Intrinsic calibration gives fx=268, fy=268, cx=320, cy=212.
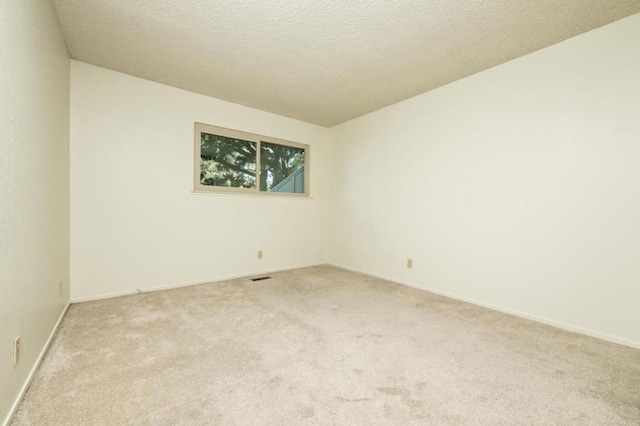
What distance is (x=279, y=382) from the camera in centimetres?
148

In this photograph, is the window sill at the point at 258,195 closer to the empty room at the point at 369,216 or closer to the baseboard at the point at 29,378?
the empty room at the point at 369,216

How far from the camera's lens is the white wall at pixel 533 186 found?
6.67 ft

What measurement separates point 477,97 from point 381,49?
1.23 m

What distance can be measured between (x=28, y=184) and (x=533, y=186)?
145 inches

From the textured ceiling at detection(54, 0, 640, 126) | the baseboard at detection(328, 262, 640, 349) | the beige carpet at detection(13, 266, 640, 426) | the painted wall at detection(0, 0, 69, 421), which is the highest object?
the textured ceiling at detection(54, 0, 640, 126)

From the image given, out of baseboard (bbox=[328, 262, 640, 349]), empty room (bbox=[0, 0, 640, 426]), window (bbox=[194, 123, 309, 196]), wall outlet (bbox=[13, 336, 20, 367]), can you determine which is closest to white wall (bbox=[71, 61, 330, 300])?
empty room (bbox=[0, 0, 640, 426])

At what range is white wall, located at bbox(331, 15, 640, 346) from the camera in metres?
2.03

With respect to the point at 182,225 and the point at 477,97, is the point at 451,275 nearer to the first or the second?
the point at 477,97

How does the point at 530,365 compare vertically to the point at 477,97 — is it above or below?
below

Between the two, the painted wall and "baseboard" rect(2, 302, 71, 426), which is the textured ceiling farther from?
"baseboard" rect(2, 302, 71, 426)

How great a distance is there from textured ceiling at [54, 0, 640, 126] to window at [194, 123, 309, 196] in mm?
697

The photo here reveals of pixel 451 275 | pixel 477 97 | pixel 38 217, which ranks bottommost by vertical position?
pixel 451 275

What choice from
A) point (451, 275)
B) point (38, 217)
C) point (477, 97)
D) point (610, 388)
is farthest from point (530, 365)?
point (38, 217)

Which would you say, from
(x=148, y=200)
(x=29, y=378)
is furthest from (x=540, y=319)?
(x=148, y=200)
